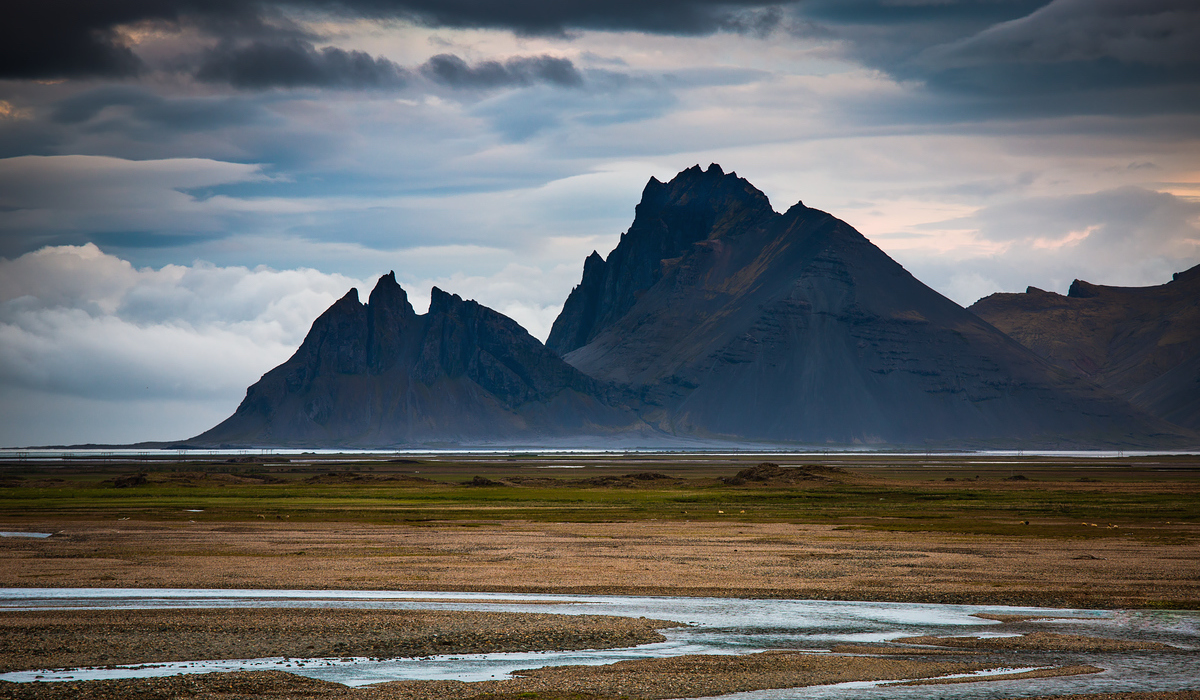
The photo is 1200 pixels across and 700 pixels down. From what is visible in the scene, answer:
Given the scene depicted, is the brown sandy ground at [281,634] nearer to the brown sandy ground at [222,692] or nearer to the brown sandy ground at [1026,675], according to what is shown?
the brown sandy ground at [222,692]

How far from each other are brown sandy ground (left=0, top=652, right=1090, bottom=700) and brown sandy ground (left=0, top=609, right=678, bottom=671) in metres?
2.56

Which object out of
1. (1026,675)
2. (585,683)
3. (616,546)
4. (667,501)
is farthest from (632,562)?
(667,501)

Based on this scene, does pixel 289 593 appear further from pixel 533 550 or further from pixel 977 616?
pixel 977 616

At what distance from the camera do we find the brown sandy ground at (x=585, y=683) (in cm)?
2033

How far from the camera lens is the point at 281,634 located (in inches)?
1047

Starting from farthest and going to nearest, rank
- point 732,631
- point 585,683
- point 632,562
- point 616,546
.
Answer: point 616,546 → point 632,562 → point 732,631 → point 585,683

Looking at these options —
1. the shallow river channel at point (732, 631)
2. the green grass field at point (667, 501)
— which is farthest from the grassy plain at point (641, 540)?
the shallow river channel at point (732, 631)

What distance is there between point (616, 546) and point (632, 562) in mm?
6553

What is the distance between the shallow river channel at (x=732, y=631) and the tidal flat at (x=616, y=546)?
1157 millimetres

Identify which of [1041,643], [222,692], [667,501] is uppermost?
[222,692]

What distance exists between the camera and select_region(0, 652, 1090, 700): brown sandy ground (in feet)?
66.7

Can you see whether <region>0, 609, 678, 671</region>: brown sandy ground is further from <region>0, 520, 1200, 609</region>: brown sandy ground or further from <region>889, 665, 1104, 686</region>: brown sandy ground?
<region>889, 665, 1104, 686</region>: brown sandy ground

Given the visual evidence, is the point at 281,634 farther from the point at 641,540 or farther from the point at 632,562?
the point at 641,540

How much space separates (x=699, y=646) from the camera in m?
25.6
